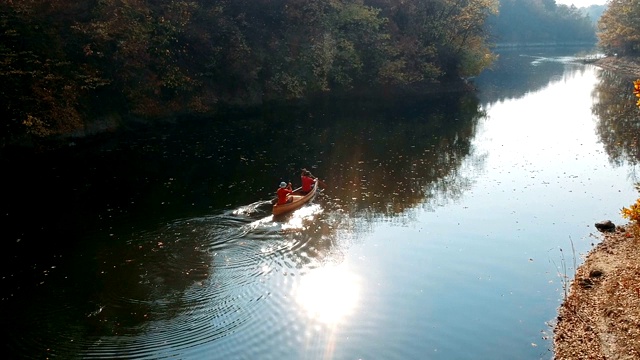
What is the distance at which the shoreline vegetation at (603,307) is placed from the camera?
12.9 meters

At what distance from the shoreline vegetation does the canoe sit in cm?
1112

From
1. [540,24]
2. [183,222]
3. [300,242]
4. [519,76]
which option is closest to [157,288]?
[183,222]

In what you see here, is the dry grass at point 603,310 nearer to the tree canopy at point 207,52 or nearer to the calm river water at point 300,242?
the calm river water at point 300,242

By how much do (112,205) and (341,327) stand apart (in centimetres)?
1392

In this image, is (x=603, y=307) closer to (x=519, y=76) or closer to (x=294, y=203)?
(x=294, y=203)

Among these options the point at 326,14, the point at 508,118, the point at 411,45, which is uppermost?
the point at 326,14

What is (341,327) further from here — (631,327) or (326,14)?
(326,14)

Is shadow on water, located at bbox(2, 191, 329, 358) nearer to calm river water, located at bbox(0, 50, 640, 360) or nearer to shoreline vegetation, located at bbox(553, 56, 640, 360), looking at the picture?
calm river water, located at bbox(0, 50, 640, 360)

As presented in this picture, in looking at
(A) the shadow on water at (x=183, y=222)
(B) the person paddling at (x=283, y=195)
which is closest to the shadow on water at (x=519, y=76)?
(A) the shadow on water at (x=183, y=222)

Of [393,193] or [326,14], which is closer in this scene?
[393,193]

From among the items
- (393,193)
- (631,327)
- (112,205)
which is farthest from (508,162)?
(112,205)

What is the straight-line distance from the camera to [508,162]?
32594mm

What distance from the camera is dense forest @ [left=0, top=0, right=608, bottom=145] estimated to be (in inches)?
1315

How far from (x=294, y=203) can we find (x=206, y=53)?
25930 mm
